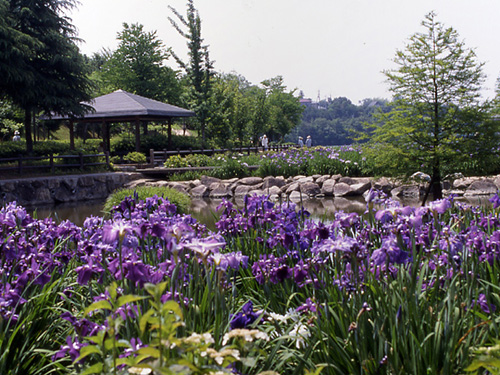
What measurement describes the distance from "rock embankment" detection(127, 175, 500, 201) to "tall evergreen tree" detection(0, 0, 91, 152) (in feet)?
16.3

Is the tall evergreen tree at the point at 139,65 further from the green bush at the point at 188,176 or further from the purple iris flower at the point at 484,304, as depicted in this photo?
the purple iris flower at the point at 484,304

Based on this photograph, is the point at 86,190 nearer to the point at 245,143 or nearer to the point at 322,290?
the point at 322,290

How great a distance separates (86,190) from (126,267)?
52.9 feet

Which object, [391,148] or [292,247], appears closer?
[292,247]

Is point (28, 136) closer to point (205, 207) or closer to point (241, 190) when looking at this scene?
point (241, 190)

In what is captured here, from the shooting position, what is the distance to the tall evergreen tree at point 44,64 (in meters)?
17.6

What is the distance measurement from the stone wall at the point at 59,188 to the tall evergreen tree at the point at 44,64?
300 centimetres

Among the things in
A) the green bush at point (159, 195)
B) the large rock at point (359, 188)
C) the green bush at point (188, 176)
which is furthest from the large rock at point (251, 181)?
the green bush at point (159, 195)

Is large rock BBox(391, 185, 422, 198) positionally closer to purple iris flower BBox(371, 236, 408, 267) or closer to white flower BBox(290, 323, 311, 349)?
purple iris flower BBox(371, 236, 408, 267)

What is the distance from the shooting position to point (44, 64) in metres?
19.0

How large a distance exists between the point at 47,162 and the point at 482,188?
50.2ft

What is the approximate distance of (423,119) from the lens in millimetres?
9242

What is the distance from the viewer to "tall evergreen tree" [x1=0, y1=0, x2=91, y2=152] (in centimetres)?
1759

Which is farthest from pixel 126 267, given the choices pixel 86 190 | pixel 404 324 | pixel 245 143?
pixel 245 143
